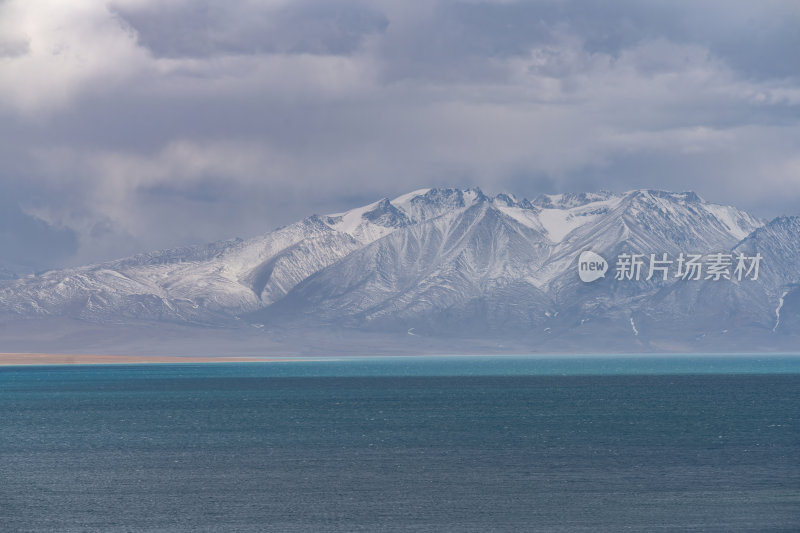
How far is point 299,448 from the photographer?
332 feet

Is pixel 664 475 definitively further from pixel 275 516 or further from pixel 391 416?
pixel 391 416

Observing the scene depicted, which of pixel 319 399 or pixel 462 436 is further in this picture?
pixel 319 399

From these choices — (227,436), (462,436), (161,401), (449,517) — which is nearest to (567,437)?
(462,436)

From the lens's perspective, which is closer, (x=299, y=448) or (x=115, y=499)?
(x=115, y=499)

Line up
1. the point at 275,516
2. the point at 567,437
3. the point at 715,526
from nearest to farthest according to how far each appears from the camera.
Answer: the point at 715,526 < the point at 275,516 < the point at 567,437

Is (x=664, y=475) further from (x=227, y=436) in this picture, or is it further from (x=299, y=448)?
(x=227, y=436)

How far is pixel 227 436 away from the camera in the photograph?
374 feet

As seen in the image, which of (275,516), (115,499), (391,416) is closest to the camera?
(275,516)

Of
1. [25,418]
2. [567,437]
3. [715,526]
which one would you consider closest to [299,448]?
[567,437]

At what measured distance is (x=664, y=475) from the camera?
81.2 metres

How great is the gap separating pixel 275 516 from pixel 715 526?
2419cm

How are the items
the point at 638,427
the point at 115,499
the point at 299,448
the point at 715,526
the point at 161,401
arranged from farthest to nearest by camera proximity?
the point at 161,401, the point at 638,427, the point at 299,448, the point at 115,499, the point at 715,526

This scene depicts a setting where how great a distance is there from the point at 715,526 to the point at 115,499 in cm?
3585

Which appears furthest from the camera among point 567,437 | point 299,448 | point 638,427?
point 638,427
